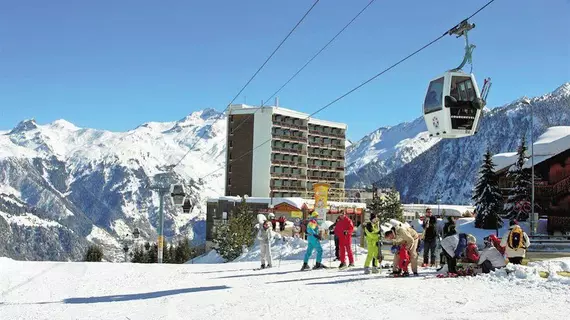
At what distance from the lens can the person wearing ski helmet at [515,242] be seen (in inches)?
657

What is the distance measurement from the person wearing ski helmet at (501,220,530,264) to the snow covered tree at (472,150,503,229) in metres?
33.2

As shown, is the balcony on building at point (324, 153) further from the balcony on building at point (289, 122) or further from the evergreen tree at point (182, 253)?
the evergreen tree at point (182, 253)

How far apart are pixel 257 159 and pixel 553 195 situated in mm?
58249

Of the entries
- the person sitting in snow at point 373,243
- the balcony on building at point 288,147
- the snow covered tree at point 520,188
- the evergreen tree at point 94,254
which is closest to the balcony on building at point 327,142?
the balcony on building at point 288,147

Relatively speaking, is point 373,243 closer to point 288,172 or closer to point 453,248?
point 453,248

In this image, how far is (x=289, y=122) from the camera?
343ft

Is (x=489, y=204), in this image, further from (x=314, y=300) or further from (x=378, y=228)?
(x=314, y=300)

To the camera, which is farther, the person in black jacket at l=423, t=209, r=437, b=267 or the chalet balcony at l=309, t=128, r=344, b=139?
the chalet balcony at l=309, t=128, r=344, b=139

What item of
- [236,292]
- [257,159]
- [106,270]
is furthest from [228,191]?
[236,292]

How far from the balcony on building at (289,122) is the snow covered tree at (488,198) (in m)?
54.8

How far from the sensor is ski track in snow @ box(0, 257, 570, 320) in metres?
11.4

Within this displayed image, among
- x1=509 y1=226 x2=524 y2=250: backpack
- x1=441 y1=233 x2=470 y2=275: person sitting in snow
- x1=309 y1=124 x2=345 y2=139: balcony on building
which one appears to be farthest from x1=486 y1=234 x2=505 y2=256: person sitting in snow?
x1=309 y1=124 x2=345 y2=139: balcony on building

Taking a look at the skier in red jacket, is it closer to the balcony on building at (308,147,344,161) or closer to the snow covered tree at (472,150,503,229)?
the snow covered tree at (472,150,503,229)

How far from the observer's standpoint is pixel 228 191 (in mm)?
101500
